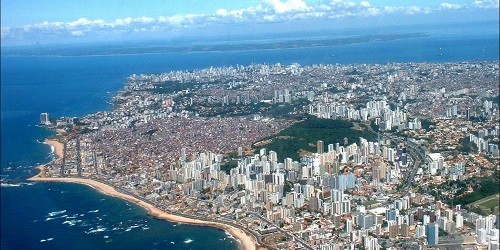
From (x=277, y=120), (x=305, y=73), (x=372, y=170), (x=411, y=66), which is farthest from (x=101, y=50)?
(x=372, y=170)

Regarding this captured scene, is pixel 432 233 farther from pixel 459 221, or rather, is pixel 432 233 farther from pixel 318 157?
pixel 318 157

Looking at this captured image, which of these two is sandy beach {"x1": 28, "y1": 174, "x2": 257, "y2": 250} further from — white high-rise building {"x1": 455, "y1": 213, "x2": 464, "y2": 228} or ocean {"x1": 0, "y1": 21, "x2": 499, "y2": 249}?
white high-rise building {"x1": 455, "y1": 213, "x2": 464, "y2": 228}

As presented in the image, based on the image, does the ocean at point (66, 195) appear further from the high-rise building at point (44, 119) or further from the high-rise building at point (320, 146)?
the high-rise building at point (320, 146)

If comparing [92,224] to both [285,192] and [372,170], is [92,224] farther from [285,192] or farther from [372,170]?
[372,170]

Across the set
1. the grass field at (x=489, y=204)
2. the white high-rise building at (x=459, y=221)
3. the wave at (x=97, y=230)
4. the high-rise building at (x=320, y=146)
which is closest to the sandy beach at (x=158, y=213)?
the wave at (x=97, y=230)

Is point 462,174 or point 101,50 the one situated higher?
point 101,50

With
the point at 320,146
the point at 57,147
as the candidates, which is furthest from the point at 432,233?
the point at 57,147

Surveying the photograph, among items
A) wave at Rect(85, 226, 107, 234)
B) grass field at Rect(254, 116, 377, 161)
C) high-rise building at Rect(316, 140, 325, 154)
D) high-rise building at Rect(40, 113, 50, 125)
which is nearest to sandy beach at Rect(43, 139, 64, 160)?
high-rise building at Rect(40, 113, 50, 125)
